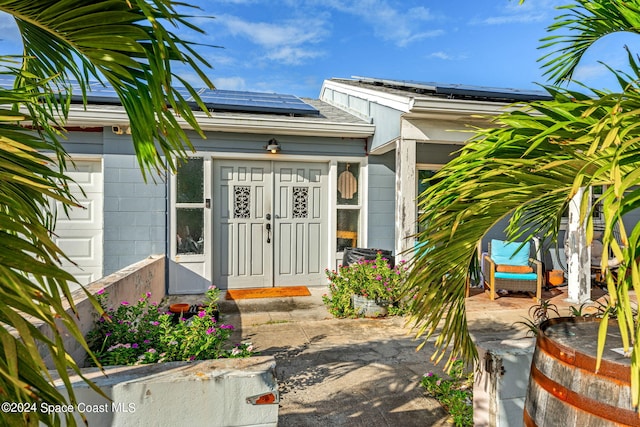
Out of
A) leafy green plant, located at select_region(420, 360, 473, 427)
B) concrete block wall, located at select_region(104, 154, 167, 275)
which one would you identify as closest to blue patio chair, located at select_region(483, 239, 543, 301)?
leafy green plant, located at select_region(420, 360, 473, 427)

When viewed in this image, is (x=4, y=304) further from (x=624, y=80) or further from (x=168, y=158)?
(x=624, y=80)

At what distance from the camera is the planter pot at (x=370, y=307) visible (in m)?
4.57

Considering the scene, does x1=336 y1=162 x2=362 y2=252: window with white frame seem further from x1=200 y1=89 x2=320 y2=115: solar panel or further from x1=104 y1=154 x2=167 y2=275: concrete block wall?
x1=104 y1=154 x2=167 y2=275: concrete block wall

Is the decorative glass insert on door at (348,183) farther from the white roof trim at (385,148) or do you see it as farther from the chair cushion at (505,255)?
the chair cushion at (505,255)

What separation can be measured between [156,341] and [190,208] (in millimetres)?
3405

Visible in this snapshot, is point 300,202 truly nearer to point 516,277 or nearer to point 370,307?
point 370,307

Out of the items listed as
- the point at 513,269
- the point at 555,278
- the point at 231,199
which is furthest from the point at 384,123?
the point at 555,278

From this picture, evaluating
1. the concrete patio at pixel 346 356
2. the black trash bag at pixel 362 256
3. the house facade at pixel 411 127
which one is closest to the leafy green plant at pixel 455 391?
the concrete patio at pixel 346 356

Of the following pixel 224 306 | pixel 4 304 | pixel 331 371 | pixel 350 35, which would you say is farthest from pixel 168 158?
pixel 350 35

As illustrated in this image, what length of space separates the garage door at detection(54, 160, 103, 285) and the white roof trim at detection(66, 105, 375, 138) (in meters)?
0.69

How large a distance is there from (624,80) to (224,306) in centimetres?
452

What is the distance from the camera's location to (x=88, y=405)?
5.21ft

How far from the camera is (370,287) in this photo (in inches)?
180

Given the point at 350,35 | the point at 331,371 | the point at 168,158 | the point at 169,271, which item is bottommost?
the point at 331,371
